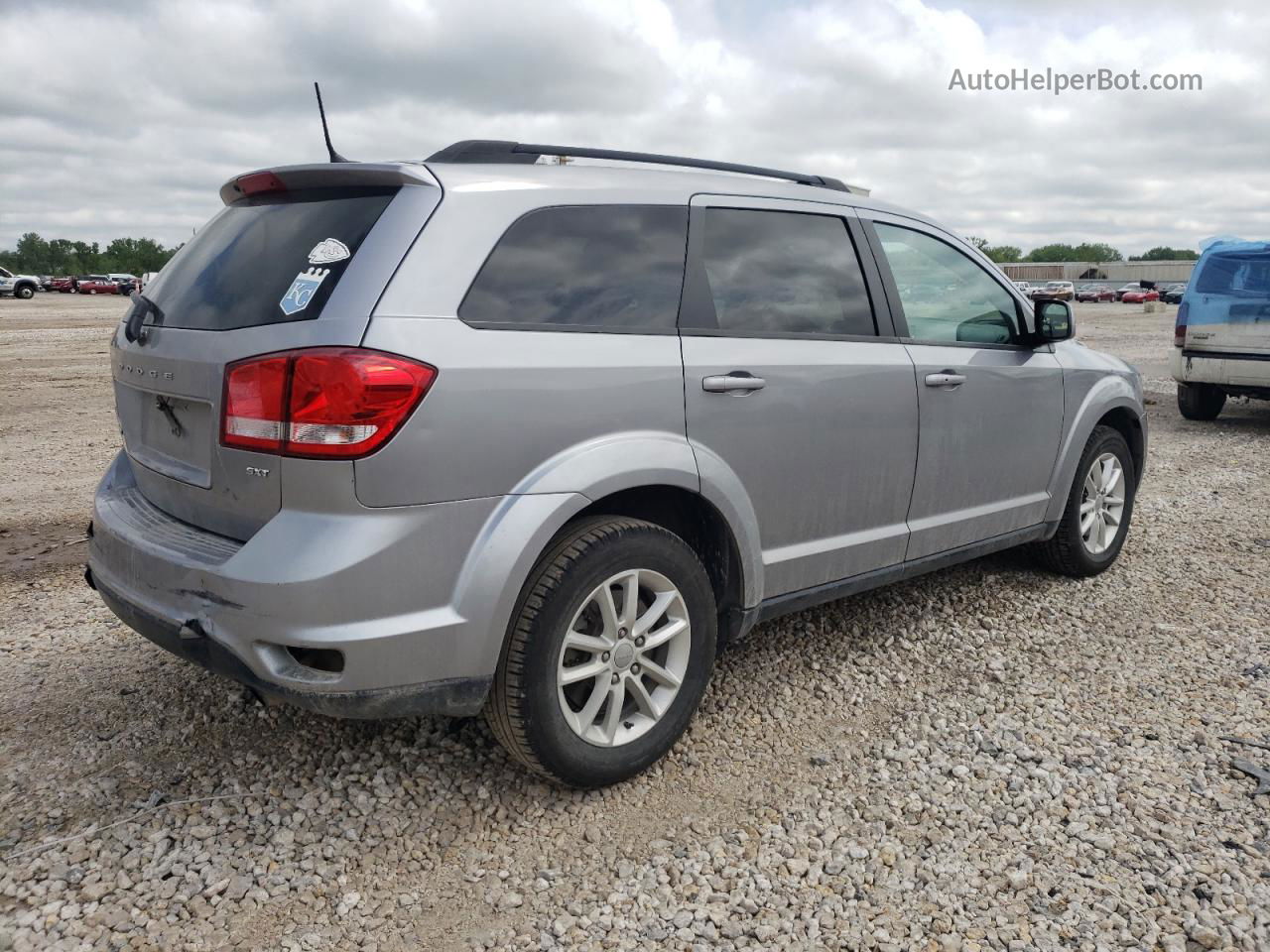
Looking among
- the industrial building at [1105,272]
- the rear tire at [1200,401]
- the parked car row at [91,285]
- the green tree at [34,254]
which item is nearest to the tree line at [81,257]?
the green tree at [34,254]

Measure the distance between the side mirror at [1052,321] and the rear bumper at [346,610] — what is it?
290 cm

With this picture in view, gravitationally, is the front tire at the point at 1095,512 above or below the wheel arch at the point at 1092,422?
below

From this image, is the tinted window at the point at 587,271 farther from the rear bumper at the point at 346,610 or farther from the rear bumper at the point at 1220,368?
the rear bumper at the point at 1220,368

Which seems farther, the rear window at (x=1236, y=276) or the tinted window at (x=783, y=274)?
the rear window at (x=1236, y=276)

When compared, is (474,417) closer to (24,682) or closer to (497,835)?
(497,835)

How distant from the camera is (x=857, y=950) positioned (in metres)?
2.37

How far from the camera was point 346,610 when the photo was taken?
246 centimetres

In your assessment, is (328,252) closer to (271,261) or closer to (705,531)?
(271,261)

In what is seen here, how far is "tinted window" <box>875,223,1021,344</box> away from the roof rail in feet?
1.43

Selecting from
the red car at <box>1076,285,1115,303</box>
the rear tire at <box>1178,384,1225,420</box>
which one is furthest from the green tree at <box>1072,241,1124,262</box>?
the rear tire at <box>1178,384,1225,420</box>

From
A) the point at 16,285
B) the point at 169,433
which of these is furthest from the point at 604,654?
the point at 16,285

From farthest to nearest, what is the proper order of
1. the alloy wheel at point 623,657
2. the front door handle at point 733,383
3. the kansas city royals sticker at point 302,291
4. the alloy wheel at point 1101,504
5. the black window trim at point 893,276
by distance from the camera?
the alloy wheel at point 1101,504, the black window trim at point 893,276, the front door handle at point 733,383, the alloy wheel at point 623,657, the kansas city royals sticker at point 302,291

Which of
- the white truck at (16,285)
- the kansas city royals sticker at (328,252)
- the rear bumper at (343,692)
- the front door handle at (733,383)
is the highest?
the white truck at (16,285)

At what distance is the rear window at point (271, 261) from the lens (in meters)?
2.64
